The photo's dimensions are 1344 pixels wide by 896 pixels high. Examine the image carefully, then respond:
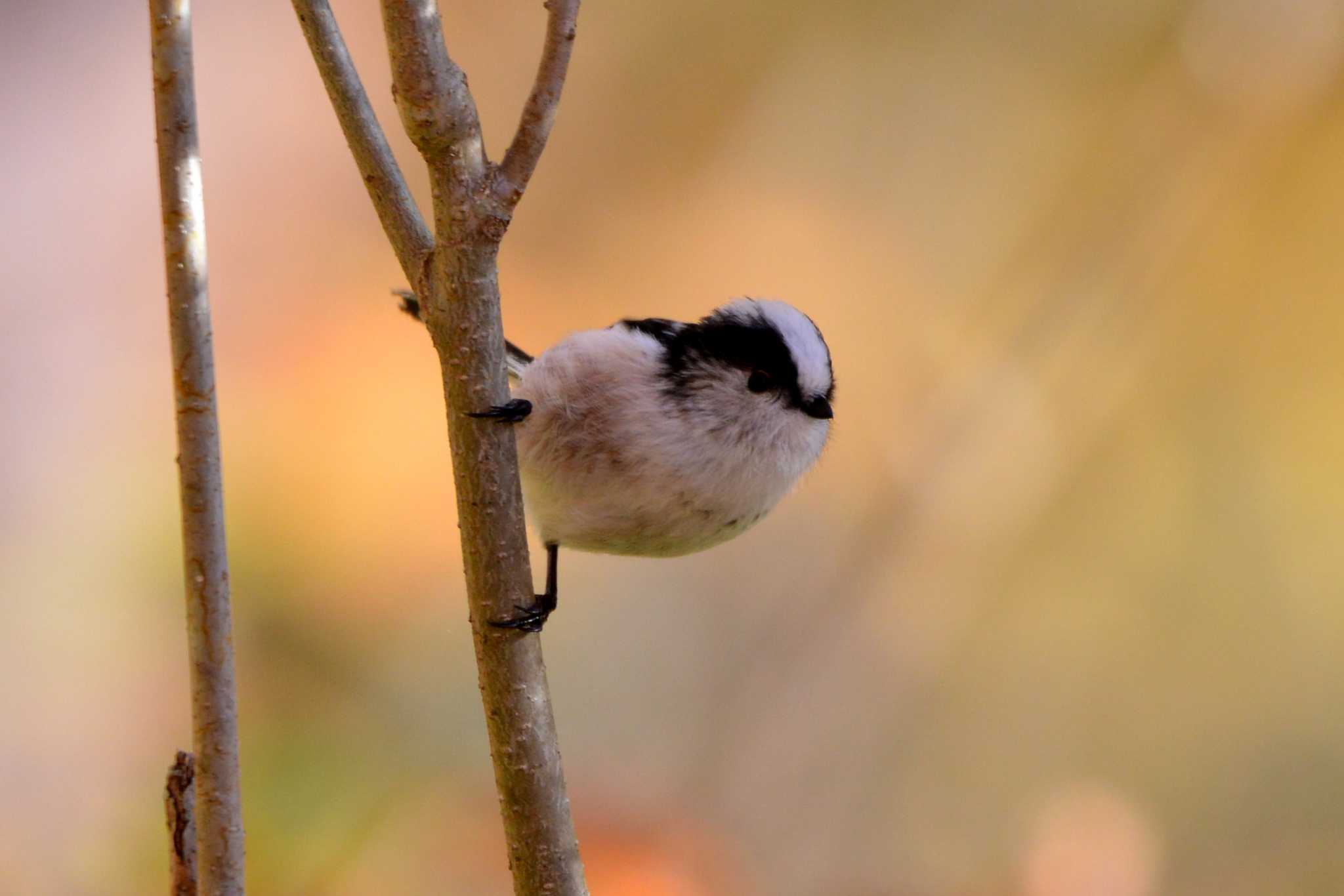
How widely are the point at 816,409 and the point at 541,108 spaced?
14.4 inches

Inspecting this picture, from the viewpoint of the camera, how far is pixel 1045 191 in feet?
5.97

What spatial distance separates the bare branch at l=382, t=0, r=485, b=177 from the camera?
0.73m

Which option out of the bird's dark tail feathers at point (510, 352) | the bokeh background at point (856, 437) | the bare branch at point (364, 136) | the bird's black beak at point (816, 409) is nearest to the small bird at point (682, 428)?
the bird's black beak at point (816, 409)

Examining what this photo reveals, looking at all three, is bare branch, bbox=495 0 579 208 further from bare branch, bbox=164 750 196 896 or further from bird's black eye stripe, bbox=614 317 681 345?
bare branch, bbox=164 750 196 896

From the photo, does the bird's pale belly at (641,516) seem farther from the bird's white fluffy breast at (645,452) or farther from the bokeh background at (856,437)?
the bokeh background at (856,437)

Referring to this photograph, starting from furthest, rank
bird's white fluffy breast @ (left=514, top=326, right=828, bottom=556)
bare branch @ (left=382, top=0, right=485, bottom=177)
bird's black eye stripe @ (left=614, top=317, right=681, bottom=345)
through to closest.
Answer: bird's black eye stripe @ (left=614, top=317, right=681, bottom=345) < bird's white fluffy breast @ (left=514, top=326, right=828, bottom=556) < bare branch @ (left=382, top=0, right=485, bottom=177)

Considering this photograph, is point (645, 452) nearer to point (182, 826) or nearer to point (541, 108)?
point (541, 108)

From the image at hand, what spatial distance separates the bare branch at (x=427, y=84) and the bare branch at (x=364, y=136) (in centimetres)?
9

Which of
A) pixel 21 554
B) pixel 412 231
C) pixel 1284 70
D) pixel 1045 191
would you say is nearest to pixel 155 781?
pixel 21 554

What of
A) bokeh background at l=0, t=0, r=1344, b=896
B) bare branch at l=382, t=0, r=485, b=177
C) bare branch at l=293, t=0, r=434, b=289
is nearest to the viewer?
bare branch at l=382, t=0, r=485, b=177

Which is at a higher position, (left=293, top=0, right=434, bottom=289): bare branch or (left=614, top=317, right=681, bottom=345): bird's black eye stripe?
(left=293, top=0, right=434, bottom=289): bare branch

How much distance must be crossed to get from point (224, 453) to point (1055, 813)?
141cm

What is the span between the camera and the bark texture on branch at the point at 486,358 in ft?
2.43

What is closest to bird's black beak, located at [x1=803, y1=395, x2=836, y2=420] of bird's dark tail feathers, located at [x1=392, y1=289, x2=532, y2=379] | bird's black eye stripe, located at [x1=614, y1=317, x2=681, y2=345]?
bird's black eye stripe, located at [x1=614, y1=317, x2=681, y2=345]
